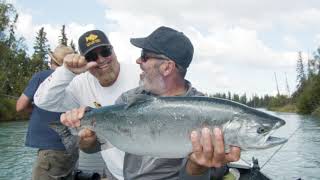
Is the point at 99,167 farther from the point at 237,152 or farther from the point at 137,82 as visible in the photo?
the point at 237,152

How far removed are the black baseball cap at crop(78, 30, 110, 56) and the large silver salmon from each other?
68.9 inches

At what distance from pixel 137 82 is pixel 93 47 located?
57 cm

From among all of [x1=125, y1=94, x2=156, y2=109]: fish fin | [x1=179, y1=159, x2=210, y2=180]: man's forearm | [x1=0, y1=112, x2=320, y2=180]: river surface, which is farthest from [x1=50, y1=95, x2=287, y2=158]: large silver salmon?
[x1=0, y1=112, x2=320, y2=180]: river surface

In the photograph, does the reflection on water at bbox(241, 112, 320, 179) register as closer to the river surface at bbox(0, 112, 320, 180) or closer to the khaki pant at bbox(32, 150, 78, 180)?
the river surface at bbox(0, 112, 320, 180)

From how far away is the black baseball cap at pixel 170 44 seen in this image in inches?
152

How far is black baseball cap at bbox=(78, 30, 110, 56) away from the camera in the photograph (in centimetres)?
523

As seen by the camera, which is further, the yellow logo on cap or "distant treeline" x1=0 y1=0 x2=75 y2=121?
"distant treeline" x1=0 y1=0 x2=75 y2=121

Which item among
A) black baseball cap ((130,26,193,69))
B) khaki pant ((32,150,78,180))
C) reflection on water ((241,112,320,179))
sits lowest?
reflection on water ((241,112,320,179))

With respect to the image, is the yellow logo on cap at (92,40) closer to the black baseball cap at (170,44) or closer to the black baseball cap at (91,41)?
the black baseball cap at (91,41)

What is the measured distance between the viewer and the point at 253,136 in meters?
3.16

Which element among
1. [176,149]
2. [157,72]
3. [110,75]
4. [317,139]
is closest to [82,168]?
[110,75]

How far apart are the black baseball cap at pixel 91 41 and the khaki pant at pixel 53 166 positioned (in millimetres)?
1669

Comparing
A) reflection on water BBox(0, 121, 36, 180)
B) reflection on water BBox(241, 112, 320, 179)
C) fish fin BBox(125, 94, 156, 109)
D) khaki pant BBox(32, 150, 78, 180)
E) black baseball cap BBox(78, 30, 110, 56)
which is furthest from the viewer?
reflection on water BBox(241, 112, 320, 179)

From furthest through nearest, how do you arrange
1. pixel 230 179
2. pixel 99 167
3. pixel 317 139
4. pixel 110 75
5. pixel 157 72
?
pixel 317 139 → pixel 99 167 → pixel 230 179 → pixel 110 75 → pixel 157 72
